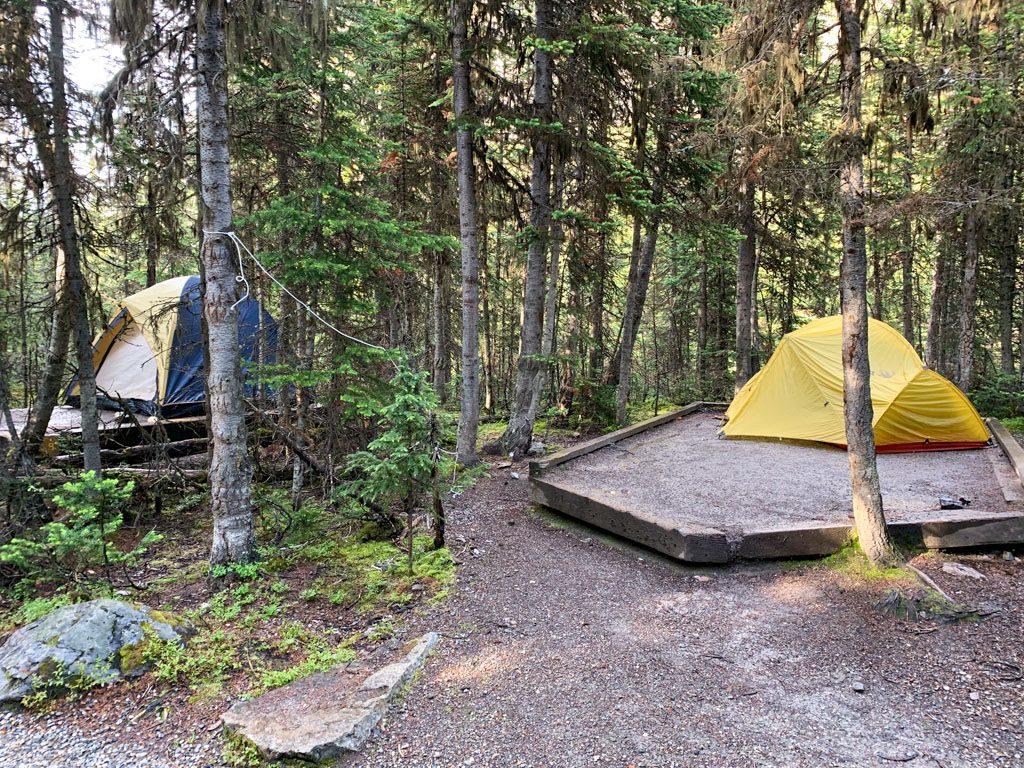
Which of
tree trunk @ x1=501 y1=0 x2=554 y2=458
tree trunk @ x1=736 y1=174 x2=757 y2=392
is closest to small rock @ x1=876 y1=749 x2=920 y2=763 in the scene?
tree trunk @ x1=501 y1=0 x2=554 y2=458

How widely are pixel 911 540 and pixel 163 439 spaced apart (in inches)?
350

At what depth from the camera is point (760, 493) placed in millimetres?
6910

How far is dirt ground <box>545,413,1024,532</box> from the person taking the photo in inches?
241

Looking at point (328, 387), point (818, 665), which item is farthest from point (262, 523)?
point (818, 665)

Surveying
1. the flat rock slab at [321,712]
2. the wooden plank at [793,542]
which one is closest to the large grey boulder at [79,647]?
the flat rock slab at [321,712]

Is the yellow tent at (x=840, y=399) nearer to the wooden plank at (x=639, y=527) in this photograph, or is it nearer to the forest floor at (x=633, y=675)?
the forest floor at (x=633, y=675)

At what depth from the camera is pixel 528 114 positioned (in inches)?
348

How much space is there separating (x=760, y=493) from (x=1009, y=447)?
4.46 m

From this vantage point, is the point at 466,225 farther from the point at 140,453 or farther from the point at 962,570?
the point at 962,570

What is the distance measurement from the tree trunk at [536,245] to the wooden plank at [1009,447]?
6.54 meters

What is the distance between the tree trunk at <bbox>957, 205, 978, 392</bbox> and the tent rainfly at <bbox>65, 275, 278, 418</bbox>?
14325 mm

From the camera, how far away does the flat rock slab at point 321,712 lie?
3021mm

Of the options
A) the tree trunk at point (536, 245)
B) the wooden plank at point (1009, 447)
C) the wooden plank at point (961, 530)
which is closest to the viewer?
the wooden plank at point (961, 530)

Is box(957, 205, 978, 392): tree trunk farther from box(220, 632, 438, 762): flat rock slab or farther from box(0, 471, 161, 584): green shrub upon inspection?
box(0, 471, 161, 584): green shrub
